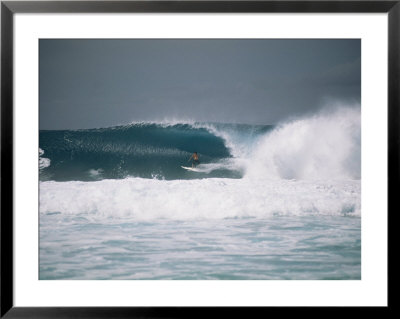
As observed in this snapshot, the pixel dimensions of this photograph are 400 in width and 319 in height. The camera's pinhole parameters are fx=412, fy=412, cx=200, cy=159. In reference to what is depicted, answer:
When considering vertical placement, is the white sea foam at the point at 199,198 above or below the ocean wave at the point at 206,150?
below

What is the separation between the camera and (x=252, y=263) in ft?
8.90

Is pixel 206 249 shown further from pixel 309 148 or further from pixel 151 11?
pixel 151 11

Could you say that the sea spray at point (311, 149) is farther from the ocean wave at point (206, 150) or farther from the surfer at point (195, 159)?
the surfer at point (195, 159)

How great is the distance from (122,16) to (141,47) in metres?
0.25

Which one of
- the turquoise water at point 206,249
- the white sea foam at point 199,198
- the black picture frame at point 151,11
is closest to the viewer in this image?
the black picture frame at point 151,11

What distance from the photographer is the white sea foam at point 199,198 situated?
2801mm

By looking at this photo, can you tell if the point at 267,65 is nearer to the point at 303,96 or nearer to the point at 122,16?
the point at 303,96

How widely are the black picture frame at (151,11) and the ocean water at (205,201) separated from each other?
0.25 m

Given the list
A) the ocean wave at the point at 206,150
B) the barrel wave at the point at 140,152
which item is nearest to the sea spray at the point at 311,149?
the ocean wave at the point at 206,150

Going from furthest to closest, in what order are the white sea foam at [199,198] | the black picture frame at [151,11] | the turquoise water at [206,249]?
the white sea foam at [199,198] → the turquoise water at [206,249] → the black picture frame at [151,11]

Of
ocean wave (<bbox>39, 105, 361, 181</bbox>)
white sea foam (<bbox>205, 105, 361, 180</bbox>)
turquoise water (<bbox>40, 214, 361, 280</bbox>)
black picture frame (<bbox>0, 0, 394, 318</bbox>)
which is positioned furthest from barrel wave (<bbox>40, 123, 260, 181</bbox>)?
black picture frame (<bbox>0, 0, 394, 318</bbox>)

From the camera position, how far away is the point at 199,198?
9.29 feet

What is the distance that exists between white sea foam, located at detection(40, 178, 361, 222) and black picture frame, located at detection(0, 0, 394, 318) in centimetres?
40

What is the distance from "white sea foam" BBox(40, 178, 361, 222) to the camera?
2.80m
